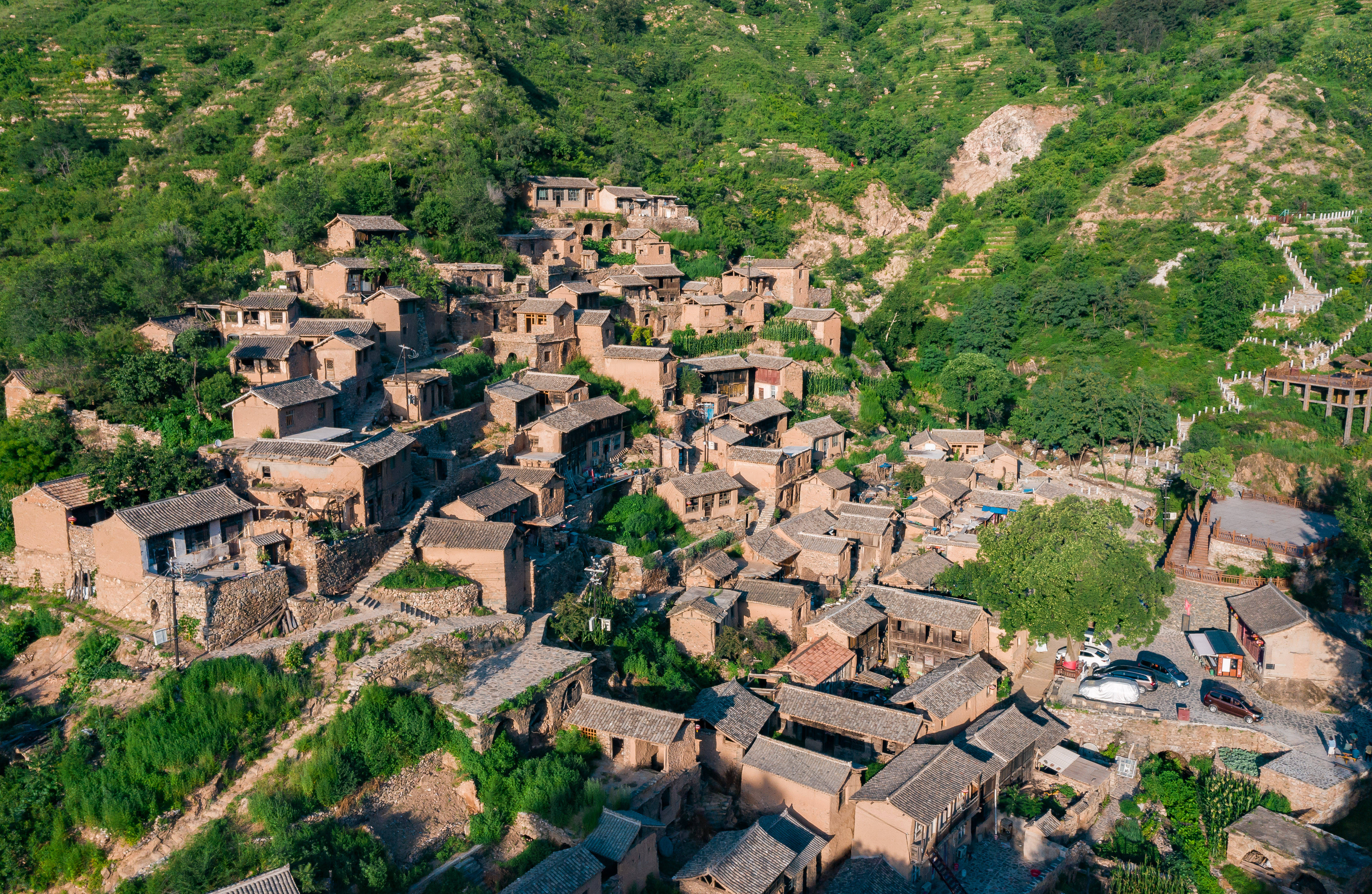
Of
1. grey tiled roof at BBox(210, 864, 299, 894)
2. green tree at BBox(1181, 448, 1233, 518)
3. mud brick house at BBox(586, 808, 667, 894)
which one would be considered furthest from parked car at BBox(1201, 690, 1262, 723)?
grey tiled roof at BBox(210, 864, 299, 894)

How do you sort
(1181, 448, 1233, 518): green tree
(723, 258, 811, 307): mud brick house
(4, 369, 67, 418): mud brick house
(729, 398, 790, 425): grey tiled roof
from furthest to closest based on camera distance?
(723, 258, 811, 307): mud brick house
(729, 398, 790, 425): grey tiled roof
(1181, 448, 1233, 518): green tree
(4, 369, 67, 418): mud brick house

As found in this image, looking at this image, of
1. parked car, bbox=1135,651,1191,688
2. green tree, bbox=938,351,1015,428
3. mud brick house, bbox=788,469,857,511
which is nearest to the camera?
parked car, bbox=1135,651,1191,688

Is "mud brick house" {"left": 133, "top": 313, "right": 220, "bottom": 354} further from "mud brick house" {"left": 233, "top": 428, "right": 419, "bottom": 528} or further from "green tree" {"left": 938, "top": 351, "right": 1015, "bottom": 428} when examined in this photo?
"green tree" {"left": 938, "top": 351, "right": 1015, "bottom": 428}

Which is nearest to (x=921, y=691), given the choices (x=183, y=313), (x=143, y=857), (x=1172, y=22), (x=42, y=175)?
(x=143, y=857)

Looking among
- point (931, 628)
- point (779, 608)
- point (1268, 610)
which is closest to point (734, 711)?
point (779, 608)

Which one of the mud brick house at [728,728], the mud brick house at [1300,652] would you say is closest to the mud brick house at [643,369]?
the mud brick house at [728,728]
